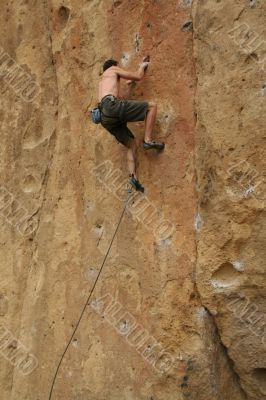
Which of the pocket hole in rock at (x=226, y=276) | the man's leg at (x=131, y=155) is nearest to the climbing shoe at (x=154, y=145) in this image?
the man's leg at (x=131, y=155)

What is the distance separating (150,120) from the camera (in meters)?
5.40

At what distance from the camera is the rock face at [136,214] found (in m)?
4.91

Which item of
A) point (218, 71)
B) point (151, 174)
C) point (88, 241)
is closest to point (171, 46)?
point (218, 71)

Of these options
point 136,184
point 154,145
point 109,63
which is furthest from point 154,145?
point 109,63

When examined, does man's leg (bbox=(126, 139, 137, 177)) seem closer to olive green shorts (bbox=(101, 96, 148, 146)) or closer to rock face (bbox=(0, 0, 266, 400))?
rock face (bbox=(0, 0, 266, 400))

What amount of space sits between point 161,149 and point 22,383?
292cm

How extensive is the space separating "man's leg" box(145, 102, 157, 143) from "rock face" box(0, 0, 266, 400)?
114 mm

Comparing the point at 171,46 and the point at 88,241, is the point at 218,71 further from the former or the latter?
the point at 88,241

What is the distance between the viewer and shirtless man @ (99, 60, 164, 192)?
5.41 metres

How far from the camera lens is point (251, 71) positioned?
486cm

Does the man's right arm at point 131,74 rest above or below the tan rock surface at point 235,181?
above

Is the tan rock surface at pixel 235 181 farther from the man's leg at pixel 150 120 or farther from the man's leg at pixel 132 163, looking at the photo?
the man's leg at pixel 132 163

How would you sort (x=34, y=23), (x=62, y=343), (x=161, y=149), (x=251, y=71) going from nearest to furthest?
1. (x=251, y=71)
2. (x=161, y=149)
3. (x=62, y=343)
4. (x=34, y=23)

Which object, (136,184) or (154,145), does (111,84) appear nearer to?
(154,145)
